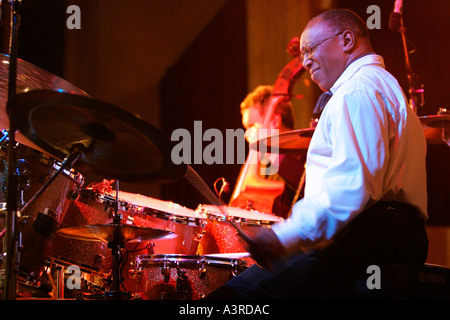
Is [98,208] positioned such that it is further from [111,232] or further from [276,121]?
[276,121]

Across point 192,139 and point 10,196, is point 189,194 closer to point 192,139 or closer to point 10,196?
point 192,139

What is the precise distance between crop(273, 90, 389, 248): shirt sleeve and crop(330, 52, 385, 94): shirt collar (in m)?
0.23

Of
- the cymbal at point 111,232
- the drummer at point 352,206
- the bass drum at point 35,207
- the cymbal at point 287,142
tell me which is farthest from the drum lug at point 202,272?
the drummer at point 352,206

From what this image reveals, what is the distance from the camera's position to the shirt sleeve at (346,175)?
160cm

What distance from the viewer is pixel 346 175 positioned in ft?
5.32

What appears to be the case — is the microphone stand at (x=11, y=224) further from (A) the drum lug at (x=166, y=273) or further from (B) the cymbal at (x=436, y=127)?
(B) the cymbal at (x=436, y=127)

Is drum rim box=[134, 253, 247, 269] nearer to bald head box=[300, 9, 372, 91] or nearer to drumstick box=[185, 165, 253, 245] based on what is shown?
drumstick box=[185, 165, 253, 245]

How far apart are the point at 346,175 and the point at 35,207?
186cm

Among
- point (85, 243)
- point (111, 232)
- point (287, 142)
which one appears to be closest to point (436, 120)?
point (287, 142)

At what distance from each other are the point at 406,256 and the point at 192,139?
185 inches

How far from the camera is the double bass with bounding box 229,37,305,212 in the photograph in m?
4.96

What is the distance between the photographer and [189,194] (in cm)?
635

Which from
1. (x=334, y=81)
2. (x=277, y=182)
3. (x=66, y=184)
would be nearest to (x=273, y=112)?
(x=277, y=182)

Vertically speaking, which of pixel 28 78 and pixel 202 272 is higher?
pixel 28 78
